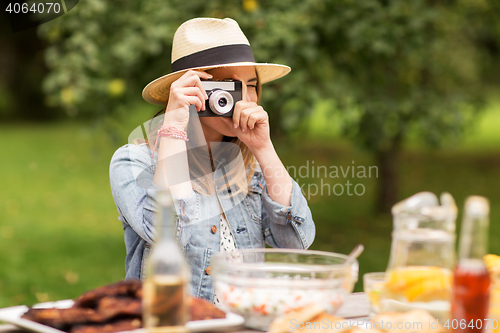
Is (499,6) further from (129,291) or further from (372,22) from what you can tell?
(129,291)

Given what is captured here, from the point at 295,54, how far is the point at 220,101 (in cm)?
137

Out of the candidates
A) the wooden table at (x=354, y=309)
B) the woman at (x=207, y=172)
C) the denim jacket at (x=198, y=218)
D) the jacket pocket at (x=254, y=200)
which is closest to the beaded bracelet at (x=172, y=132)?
the woman at (x=207, y=172)

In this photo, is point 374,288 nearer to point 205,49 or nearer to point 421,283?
point 421,283

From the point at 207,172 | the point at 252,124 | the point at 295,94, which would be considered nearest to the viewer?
the point at 252,124

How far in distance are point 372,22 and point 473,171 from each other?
26.1ft

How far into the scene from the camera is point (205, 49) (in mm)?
1824

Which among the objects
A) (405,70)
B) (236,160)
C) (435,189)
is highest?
→ (405,70)

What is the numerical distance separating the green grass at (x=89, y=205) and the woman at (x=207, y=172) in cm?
135

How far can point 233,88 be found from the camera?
5.81 ft

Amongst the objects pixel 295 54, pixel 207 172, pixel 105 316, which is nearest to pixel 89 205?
pixel 295 54

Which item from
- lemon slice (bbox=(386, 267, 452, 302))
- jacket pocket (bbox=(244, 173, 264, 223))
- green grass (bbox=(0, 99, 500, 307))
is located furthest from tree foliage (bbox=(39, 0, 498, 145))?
lemon slice (bbox=(386, 267, 452, 302))

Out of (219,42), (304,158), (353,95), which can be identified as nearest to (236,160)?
(219,42)

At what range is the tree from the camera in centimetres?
291

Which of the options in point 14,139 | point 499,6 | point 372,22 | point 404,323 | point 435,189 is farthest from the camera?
point 14,139
